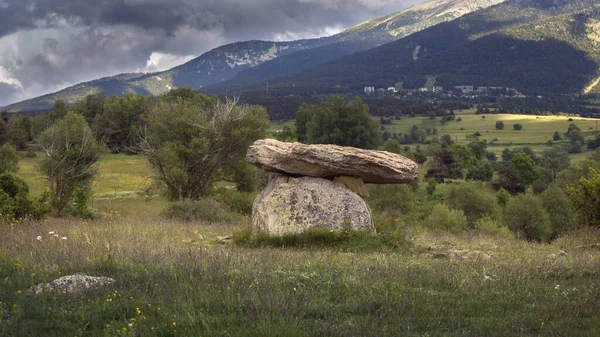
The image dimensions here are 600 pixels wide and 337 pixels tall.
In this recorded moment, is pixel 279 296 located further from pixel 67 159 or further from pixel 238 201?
pixel 67 159

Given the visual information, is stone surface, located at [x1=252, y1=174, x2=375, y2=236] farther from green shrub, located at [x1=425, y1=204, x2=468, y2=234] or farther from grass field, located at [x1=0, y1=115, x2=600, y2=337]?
green shrub, located at [x1=425, y1=204, x2=468, y2=234]

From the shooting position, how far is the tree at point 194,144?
38094mm

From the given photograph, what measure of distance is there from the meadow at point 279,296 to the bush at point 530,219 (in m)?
44.5

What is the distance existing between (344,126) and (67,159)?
6244cm

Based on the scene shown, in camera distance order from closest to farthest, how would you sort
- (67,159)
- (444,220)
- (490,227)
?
(67,159)
(490,227)
(444,220)

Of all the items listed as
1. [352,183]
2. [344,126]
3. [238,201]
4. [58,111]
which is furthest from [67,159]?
[58,111]

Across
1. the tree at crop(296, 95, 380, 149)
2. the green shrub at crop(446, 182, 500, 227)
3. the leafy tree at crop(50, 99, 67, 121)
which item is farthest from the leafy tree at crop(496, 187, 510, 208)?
the leafy tree at crop(50, 99, 67, 121)

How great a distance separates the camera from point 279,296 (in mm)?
6387

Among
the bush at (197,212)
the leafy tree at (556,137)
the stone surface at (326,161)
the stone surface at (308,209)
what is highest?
the stone surface at (326,161)

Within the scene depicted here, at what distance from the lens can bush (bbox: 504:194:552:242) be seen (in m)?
51.0

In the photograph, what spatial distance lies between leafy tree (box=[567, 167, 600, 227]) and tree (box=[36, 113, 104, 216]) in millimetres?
34541

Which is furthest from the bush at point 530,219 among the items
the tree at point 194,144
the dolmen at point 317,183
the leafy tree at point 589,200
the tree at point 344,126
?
the tree at point 344,126

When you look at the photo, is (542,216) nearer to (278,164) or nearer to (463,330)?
(278,164)

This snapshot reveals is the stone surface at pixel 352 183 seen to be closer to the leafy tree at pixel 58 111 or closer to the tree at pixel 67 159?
the tree at pixel 67 159
